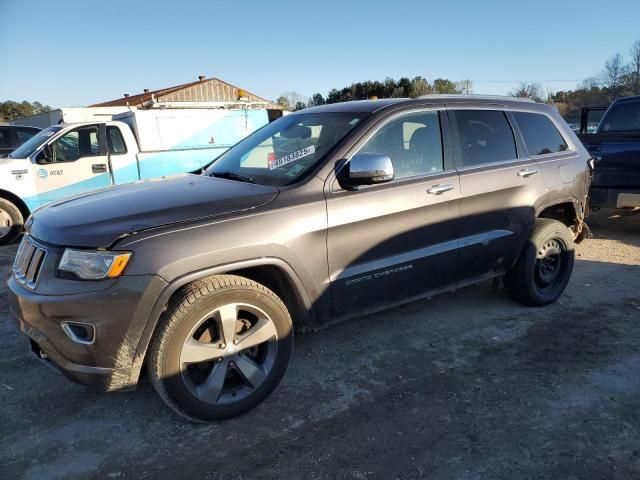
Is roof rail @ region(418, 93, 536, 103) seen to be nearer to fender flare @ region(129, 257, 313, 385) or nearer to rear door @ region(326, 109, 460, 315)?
rear door @ region(326, 109, 460, 315)

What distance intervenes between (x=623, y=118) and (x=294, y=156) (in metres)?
6.50

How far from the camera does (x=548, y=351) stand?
3664mm

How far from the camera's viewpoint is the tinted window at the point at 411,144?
3.44 meters

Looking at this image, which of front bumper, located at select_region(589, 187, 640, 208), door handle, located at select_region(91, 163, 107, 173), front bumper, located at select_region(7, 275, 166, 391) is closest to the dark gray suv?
front bumper, located at select_region(7, 275, 166, 391)

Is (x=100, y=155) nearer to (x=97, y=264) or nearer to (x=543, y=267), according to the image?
(x=97, y=264)

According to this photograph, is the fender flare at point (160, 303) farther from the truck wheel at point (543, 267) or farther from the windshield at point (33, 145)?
the windshield at point (33, 145)

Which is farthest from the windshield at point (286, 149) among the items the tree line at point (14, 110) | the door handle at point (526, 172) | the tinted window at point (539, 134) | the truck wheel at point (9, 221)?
the tree line at point (14, 110)

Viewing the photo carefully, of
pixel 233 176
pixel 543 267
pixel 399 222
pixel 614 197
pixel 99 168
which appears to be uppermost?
pixel 99 168

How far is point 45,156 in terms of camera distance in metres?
7.85

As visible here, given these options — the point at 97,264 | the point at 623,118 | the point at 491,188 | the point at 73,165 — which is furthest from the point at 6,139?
the point at 623,118

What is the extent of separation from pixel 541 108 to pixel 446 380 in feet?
9.24

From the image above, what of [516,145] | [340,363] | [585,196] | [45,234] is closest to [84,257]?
[45,234]

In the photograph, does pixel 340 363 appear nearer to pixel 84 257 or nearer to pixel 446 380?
pixel 446 380

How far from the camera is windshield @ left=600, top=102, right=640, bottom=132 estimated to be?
24.2 ft
